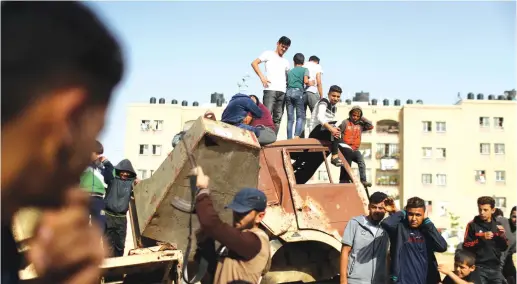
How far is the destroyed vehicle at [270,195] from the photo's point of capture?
16.6 feet

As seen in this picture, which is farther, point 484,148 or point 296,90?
point 484,148

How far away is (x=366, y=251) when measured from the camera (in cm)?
543

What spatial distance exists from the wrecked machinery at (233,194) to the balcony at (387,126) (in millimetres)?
54157

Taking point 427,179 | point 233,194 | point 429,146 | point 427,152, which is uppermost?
point 429,146

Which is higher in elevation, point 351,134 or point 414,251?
point 351,134

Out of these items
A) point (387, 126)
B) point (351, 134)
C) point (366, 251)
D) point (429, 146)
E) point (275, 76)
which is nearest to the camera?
point (366, 251)

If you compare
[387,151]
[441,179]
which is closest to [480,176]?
[441,179]

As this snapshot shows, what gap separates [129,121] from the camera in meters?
59.5

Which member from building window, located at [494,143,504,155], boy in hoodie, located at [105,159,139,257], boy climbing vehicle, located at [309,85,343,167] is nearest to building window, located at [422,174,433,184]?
building window, located at [494,143,504,155]

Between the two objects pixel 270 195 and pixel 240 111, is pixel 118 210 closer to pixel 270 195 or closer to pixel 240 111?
pixel 240 111

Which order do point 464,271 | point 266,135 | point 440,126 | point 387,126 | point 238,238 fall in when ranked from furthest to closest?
point 387,126, point 440,126, point 266,135, point 464,271, point 238,238

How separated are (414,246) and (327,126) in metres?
2.76

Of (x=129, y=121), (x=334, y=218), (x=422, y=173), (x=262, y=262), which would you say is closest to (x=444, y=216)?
(x=422, y=173)

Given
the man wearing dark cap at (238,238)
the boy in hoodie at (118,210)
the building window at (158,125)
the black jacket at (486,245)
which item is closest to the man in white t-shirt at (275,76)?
the boy in hoodie at (118,210)
